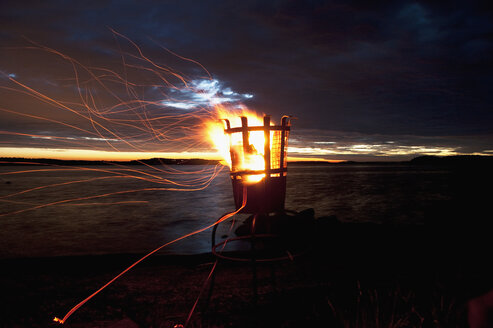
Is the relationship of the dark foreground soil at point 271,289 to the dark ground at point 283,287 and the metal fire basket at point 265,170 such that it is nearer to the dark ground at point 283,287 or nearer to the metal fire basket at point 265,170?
the dark ground at point 283,287

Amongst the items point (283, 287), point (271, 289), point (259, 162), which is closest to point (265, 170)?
point (259, 162)

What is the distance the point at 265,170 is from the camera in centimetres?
280

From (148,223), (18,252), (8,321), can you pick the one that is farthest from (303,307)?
(148,223)

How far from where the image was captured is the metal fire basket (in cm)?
278

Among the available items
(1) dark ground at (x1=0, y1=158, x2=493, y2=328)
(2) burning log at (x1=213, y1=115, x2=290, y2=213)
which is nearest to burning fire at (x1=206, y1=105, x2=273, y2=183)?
(2) burning log at (x1=213, y1=115, x2=290, y2=213)

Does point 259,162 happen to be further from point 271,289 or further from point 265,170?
point 271,289

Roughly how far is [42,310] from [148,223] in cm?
1183

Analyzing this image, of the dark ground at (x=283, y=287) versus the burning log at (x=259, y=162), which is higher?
the burning log at (x=259, y=162)

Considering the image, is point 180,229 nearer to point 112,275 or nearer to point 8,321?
point 112,275

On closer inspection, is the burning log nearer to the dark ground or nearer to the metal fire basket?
the metal fire basket

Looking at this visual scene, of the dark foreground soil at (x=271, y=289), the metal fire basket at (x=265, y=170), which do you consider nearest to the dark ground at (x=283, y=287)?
the dark foreground soil at (x=271, y=289)

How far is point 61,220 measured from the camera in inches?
613

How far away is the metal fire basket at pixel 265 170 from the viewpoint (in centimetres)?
278

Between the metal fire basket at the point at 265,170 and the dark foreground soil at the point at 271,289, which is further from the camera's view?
the dark foreground soil at the point at 271,289
